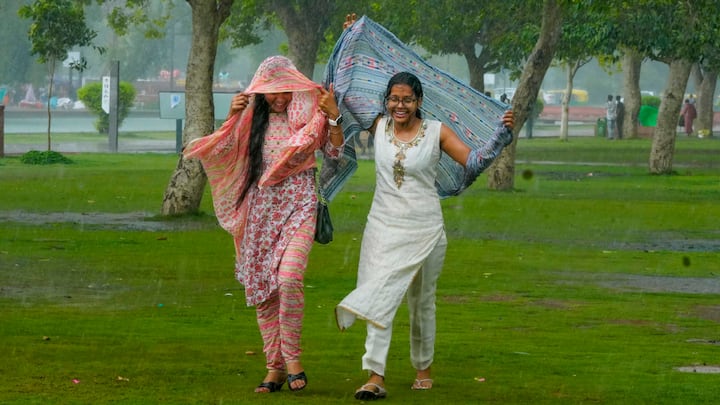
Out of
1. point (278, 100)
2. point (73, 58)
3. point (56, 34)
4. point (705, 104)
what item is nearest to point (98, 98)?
point (73, 58)

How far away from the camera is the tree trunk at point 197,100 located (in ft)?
68.9

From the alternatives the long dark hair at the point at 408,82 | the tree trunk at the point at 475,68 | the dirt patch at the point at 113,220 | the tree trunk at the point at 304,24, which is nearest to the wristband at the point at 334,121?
the long dark hair at the point at 408,82

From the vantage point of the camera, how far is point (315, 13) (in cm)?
4331

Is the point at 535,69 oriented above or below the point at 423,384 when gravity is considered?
above

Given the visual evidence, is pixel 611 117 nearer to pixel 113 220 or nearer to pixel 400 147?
pixel 113 220

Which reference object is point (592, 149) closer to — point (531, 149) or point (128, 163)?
point (531, 149)

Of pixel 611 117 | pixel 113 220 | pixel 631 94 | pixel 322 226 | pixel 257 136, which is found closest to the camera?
pixel 322 226

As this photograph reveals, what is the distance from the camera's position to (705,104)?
203ft

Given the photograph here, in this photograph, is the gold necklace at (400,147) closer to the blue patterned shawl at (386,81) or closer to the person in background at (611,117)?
the blue patterned shawl at (386,81)

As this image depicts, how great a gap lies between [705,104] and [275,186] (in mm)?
55104

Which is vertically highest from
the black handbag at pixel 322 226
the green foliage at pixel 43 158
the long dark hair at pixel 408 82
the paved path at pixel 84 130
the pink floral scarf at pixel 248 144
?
the long dark hair at pixel 408 82

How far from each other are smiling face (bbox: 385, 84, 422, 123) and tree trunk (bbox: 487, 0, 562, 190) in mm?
17903

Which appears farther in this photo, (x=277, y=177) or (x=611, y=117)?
(x=611, y=117)

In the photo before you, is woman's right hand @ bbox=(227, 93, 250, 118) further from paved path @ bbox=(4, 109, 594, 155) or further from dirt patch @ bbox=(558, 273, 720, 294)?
paved path @ bbox=(4, 109, 594, 155)
